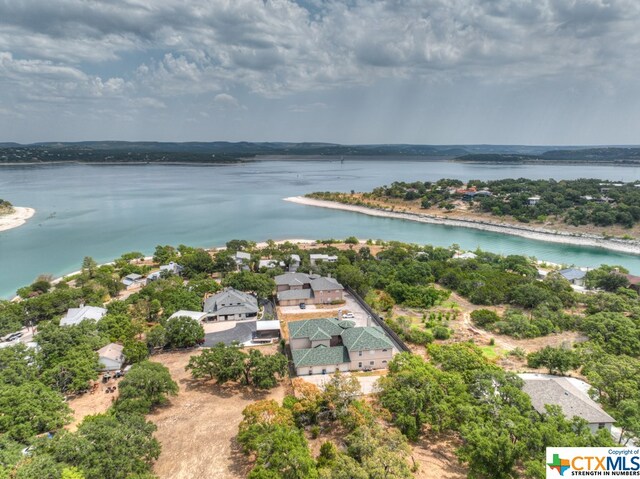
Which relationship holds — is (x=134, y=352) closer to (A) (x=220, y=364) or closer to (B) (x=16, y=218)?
(A) (x=220, y=364)

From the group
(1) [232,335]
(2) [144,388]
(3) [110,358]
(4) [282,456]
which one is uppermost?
(4) [282,456]

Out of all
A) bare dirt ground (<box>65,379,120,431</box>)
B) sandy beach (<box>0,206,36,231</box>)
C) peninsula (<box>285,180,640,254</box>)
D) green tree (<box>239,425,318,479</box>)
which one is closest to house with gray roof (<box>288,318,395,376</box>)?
green tree (<box>239,425,318,479</box>)

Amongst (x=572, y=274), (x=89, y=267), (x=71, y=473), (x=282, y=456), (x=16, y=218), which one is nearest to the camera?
(x=71, y=473)

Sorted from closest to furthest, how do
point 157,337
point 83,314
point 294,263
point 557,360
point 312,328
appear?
1. point 557,360
2. point 312,328
3. point 157,337
4. point 83,314
5. point 294,263

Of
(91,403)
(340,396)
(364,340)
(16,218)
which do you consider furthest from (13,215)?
(340,396)

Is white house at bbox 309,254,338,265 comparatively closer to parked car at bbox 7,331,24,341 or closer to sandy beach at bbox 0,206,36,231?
parked car at bbox 7,331,24,341

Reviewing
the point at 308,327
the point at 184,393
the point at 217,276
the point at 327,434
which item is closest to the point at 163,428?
the point at 184,393
